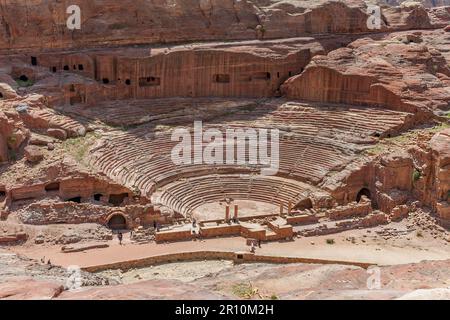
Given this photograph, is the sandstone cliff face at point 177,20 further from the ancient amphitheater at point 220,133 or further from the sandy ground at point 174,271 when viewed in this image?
the sandy ground at point 174,271

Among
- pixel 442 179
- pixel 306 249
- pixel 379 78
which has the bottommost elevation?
pixel 306 249

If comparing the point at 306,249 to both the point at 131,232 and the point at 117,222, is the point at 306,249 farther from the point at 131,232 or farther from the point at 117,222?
the point at 117,222

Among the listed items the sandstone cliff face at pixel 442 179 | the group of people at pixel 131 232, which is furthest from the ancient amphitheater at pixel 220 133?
the group of people at pixel 131 232

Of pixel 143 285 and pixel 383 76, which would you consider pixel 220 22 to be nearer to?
pixel 383 76

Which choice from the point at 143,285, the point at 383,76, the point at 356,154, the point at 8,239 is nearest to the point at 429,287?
the point at 143,285

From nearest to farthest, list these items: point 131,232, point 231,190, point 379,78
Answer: point 131,232, point 231,190, point 379,78

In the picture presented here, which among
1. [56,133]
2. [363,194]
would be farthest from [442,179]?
[56,133]
